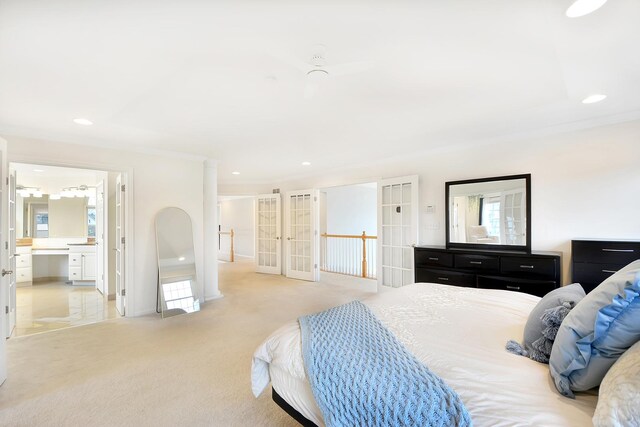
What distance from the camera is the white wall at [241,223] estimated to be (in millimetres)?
9867

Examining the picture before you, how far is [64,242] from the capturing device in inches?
243

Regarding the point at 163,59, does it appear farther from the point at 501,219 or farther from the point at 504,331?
the point at 501,219

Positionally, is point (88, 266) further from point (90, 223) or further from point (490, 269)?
point (490, 269)

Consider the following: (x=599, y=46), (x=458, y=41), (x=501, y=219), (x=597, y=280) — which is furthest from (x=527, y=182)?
(x=458, y=41)

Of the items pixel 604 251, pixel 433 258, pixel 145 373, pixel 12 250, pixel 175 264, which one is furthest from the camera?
pixel 175 264

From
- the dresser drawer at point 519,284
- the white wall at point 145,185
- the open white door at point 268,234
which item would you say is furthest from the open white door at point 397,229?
the white wall at point 145,185

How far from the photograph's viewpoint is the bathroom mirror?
4.08 metres

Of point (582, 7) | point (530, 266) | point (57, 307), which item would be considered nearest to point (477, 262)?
point (530, 266)

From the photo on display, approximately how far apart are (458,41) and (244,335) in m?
3.26

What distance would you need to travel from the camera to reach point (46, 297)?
4848mm

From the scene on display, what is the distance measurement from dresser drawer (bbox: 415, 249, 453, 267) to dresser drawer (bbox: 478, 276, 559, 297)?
1.32ft

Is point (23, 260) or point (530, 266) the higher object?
point (530, 266)

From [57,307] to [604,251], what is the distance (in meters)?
6.80

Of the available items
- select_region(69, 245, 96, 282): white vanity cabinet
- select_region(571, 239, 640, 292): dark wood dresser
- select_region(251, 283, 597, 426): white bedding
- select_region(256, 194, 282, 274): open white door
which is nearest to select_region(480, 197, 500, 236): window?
select_region(571, 239, 640, 292): dark wood dresser
